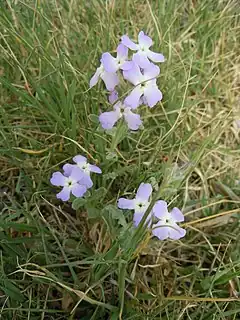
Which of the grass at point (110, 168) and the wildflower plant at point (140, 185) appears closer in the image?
the wildflower plant at point (140, 185)

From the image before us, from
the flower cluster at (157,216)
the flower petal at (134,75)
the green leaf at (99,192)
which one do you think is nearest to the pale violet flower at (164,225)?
the flower cluster at (157,216)

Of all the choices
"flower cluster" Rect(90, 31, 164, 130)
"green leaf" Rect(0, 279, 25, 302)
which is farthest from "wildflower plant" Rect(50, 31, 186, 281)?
"green leaf" Rect(0, 279, 25, 302)

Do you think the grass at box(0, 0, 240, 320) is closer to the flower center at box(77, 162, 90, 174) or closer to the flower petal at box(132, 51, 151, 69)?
the flower center at box(77, 162, 90, 174)

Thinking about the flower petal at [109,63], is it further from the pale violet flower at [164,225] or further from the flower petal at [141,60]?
the pale violet flower at [164,225]

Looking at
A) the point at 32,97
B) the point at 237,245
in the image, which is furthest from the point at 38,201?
the point at 237,245

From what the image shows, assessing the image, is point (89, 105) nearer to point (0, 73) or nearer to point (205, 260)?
point (0, 73)
